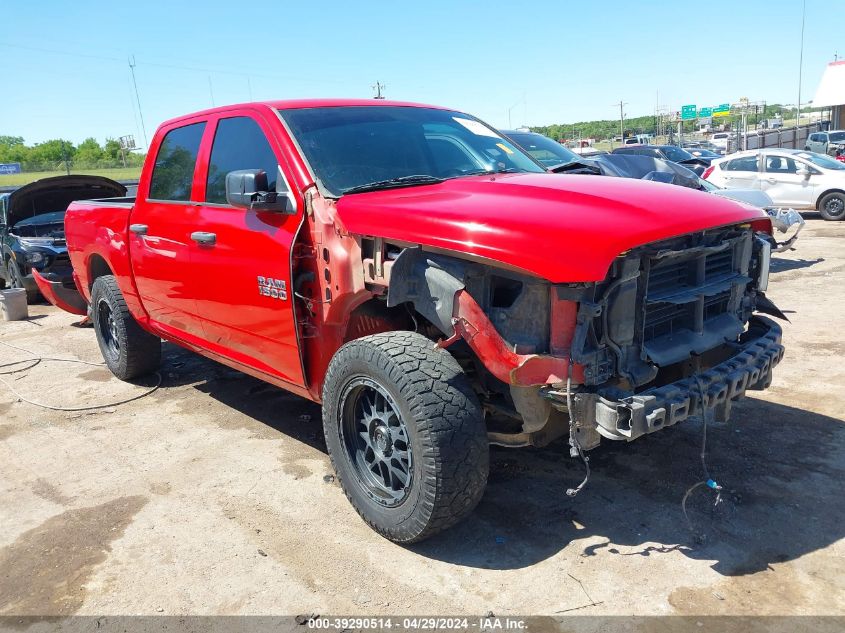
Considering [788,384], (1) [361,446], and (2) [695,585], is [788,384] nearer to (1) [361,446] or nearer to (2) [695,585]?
(2) [695,585]

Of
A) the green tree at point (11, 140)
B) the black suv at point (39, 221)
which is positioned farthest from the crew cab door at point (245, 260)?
the green tree at point (11, 140)

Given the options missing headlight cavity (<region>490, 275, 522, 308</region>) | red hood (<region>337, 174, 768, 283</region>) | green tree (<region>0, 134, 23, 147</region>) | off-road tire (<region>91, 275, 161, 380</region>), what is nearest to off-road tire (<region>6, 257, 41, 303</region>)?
off-road tire (<region>91, 275, 161, 380</region>)

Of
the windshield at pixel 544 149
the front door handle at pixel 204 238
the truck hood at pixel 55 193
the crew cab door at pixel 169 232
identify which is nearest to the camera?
the front door handle at pixel 204 238

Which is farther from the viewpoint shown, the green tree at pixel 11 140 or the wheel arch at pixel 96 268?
the green tree at pixel 11 140

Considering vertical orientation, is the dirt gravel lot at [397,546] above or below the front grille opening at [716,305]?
below

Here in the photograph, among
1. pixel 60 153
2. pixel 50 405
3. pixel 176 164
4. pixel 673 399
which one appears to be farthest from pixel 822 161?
pixel 60 153

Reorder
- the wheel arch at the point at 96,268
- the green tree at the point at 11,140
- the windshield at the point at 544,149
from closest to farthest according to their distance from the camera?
the wheel arch at the point at 96,268 < the windshield at the point at 544,149 < the green tree at the point at 11,140

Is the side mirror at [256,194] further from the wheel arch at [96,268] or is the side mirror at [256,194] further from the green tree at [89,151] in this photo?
the green tree at [89,151]

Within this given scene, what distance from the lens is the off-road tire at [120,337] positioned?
220 inches

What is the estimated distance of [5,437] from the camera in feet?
15.9

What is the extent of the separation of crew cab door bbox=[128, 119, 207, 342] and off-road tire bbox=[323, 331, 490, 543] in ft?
6.14

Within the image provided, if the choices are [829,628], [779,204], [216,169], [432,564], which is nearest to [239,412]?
[216,169]

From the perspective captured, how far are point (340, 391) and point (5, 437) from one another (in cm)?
306

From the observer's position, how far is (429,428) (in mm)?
2818
